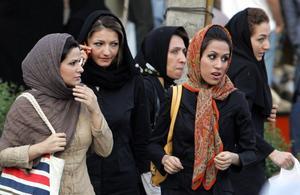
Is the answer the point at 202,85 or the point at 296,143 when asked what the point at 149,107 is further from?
the point at 296,143

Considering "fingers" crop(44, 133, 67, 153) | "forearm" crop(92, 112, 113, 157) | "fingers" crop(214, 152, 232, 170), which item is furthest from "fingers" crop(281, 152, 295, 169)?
"fingers" crop(44, 133, 67, 153)

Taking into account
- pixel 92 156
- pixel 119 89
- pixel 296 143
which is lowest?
pixel 296 143

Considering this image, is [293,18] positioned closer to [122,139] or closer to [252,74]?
[252,74]

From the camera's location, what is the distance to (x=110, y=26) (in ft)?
20.2

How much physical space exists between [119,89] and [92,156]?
436 millimetres

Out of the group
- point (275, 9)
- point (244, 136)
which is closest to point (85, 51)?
point (244, 136)

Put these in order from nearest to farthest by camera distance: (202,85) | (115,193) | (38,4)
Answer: (202,85) → (115,193) → (38,4)

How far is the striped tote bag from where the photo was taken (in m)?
5.27

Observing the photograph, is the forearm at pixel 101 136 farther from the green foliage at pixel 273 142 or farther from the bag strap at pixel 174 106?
the green foliage at pixel 273 142

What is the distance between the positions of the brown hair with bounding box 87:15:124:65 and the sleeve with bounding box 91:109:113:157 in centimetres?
76

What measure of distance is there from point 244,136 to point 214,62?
0.44m

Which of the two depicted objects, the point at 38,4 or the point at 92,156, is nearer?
the point at 92,156

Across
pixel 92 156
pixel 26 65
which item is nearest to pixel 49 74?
pixel 26 65

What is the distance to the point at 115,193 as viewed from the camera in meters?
6.03
